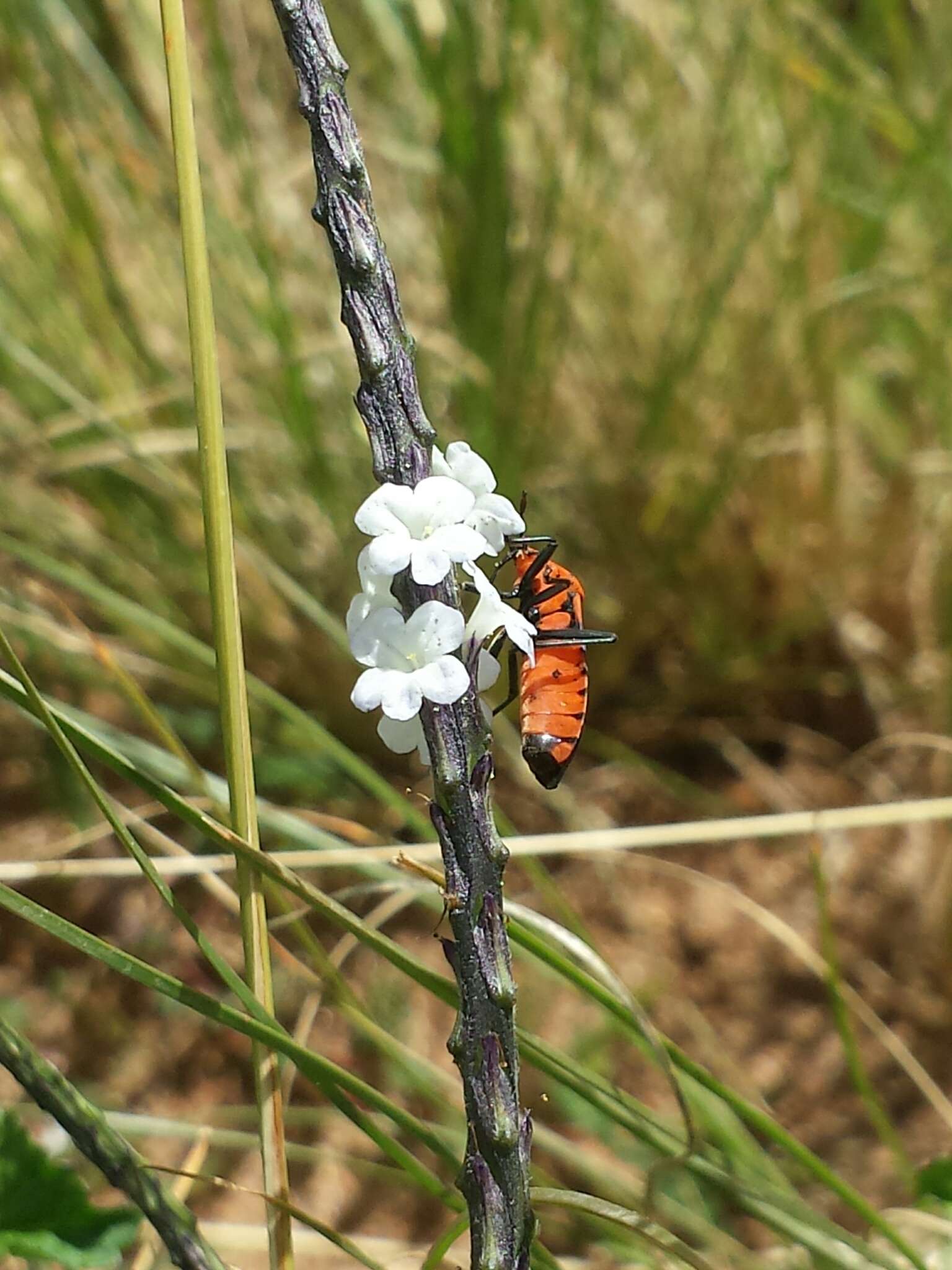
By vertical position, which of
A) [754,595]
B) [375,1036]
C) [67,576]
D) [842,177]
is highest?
[842,177]

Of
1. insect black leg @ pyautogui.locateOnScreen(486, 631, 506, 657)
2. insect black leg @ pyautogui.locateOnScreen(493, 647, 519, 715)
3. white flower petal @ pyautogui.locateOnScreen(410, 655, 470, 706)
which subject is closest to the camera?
white flower petal @ pyautogui.locateOnScreen(410, 655, 470, 706)

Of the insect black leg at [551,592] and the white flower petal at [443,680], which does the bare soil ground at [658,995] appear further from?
the white flower petal at [443,680]

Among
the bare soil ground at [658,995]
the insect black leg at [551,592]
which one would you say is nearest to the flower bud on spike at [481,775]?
the insect black leg at [551,592]

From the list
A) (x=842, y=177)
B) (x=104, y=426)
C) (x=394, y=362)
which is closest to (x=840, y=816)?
(x=394, y=362)

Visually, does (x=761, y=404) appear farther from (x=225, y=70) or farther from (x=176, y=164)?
(x=176, y=164)

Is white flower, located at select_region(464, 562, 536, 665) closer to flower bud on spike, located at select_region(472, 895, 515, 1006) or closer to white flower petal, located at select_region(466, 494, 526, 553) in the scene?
white flower petal, located at select_region(466, 494, 526, 553)

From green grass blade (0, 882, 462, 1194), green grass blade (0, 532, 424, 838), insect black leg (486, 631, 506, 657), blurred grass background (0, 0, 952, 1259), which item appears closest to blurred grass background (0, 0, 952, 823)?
blurred grass background (0, 0, 952, 1259)

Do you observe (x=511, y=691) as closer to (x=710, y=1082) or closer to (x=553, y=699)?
(x=553, y=699)
